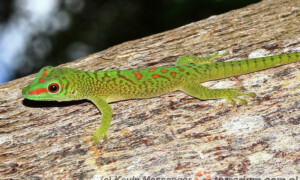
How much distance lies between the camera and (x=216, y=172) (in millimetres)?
3184

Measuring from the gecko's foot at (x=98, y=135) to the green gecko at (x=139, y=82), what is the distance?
72 mm

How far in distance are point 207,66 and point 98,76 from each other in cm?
161

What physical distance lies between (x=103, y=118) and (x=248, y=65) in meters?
2.12

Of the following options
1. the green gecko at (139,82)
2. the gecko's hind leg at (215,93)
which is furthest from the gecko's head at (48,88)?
the gecko's hind leg at (215,93)

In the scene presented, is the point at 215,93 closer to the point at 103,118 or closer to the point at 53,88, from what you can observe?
the point at 103,118

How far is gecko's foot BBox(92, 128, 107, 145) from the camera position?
12.0 ft

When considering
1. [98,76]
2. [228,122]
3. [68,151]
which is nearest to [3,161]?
[68,151]

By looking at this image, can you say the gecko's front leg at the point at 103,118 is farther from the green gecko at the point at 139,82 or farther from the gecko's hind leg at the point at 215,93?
the gecko's hind leg at the point at 215,93

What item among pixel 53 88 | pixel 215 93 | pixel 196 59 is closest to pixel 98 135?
pixel 53 88

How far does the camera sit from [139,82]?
13.9 ft

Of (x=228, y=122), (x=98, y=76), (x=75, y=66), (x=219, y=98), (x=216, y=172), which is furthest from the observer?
(x=75, y=66)

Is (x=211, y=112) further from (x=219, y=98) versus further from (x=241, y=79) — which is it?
(x=241, y=79)

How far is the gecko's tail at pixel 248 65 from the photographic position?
13.0ft

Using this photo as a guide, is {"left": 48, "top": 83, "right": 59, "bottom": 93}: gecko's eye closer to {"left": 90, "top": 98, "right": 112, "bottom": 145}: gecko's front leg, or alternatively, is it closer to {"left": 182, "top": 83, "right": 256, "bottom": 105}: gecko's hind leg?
{"left": 90, "top": 98, "right": 112, "bottom": 145}: gecko's front leg
